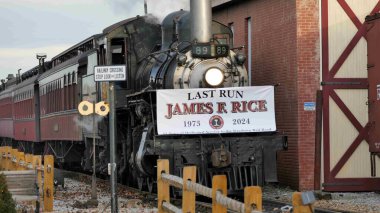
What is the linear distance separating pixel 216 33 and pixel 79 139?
5.86 metres

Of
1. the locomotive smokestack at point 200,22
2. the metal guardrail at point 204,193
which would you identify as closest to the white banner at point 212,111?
the locomotive smokestack at point 200,22

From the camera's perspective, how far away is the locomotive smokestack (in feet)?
51.4

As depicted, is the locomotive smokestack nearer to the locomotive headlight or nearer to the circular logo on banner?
the locomotive headlight

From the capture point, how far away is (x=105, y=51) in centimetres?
1733

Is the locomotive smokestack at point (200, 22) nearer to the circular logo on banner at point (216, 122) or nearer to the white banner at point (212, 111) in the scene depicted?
the white banner at point (212, 111)

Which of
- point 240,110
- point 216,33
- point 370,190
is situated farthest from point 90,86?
point 370,190

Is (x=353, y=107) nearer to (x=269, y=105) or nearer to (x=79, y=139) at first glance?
(x=269, y=105)

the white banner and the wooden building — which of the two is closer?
the white banner

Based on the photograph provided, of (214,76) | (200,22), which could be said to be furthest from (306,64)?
(214,76)

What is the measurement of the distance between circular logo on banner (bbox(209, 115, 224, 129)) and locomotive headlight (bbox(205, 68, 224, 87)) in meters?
0.64

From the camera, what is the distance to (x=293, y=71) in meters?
17.3

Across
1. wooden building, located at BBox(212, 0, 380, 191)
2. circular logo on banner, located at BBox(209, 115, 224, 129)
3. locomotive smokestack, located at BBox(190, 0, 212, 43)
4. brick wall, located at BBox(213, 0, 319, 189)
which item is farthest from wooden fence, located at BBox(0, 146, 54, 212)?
wooden building, located at BBox(212, 0, 380, 191)

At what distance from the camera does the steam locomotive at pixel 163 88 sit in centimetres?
1466

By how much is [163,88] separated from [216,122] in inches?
56.5
